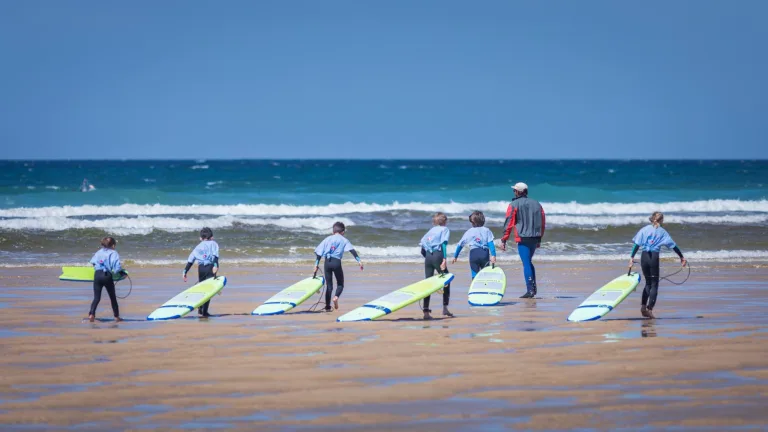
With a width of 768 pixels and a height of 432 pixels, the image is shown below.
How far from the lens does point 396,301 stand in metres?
11.2

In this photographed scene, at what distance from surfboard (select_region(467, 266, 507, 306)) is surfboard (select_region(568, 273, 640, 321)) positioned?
1.49m

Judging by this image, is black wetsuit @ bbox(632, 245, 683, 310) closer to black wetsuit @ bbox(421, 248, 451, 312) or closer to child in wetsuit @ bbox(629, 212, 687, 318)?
child in wetsuit @ bbox(629, 212, 687, 318)

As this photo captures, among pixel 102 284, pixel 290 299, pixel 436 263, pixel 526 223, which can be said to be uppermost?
pixel 526 223

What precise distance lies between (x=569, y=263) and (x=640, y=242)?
338 inches

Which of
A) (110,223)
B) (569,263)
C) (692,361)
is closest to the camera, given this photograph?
(692,361)

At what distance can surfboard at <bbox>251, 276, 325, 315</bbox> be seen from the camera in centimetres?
1180

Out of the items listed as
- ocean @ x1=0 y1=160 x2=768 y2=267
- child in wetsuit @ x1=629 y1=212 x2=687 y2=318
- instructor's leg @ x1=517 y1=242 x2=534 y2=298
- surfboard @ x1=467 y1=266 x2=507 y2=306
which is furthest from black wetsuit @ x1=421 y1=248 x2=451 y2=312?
ocean @ x1=0 y1=160 x2=768 y2=267

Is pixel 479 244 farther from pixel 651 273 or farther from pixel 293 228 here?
pixel 293 228

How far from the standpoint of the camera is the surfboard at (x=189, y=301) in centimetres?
1130

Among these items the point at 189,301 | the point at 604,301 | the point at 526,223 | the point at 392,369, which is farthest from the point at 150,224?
the point at 392,369

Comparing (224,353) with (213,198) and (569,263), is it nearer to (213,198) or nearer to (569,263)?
(569,263)

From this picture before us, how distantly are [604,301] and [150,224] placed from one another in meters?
19.5

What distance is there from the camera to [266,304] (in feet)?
39.3

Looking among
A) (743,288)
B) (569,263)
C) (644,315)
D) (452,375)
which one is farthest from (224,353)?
(569,263)
